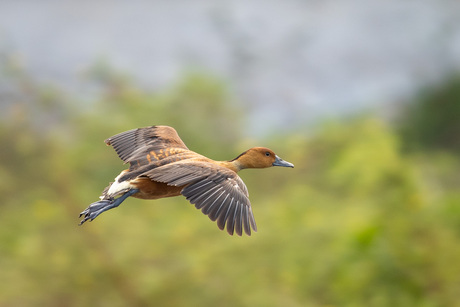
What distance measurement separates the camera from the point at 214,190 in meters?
7.22

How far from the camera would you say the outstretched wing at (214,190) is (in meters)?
7.05

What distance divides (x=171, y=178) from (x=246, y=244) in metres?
5.70

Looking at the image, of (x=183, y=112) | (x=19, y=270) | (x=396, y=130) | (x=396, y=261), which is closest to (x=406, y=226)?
(x=396, y=261)

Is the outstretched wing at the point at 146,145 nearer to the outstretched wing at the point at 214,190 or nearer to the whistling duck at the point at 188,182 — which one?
the whistling duck at the point at 188,182

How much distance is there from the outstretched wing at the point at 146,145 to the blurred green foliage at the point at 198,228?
3548 mm

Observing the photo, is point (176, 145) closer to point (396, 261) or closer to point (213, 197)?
point (213, 197)

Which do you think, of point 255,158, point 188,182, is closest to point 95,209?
point 188,182

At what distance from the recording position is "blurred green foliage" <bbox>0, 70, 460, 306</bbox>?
1188 cm

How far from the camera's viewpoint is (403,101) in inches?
969

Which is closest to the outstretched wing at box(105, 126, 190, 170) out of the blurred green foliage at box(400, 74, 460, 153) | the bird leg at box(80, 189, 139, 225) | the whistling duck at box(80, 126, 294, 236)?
the whistling duck at box(80, 126, 294, 236)

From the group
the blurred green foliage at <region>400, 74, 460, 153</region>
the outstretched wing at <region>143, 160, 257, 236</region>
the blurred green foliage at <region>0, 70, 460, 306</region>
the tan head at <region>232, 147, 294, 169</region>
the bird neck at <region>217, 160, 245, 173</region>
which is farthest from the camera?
the blurred green foliage at <region>400, 74, 460, 153</region>

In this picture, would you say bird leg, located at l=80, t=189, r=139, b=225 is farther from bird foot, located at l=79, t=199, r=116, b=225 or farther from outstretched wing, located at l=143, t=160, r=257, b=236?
outstretched wing, located at l=143, t=160, r=257, b=236

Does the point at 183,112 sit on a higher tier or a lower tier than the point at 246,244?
higher

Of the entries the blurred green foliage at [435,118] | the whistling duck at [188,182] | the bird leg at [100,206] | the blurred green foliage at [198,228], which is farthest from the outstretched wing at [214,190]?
the blurred green foliage at [435,118]
